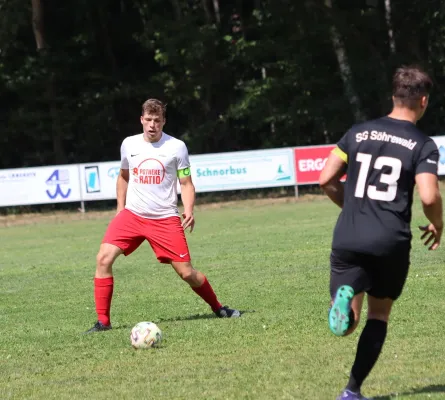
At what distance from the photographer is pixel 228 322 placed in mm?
9055

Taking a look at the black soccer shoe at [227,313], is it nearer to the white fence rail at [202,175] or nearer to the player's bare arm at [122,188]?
the player's bare arm at [122,188]

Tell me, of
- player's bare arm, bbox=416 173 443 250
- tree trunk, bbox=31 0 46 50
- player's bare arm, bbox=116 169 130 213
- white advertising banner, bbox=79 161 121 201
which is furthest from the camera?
tree trunk, bbox=31 0 46 50

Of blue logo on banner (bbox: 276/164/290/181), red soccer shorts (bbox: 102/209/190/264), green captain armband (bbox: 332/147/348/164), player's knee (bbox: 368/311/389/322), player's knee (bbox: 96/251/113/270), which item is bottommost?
blue logo on banner (bbox: 276/164/290/181)

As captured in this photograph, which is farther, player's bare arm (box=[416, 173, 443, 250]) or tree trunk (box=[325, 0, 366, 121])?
tree trunk (box=[325, 0, 366, 121])

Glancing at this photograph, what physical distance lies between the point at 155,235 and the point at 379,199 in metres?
3.87

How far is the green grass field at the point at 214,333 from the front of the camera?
648cm

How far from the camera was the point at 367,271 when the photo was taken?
Result: 18.3 ft

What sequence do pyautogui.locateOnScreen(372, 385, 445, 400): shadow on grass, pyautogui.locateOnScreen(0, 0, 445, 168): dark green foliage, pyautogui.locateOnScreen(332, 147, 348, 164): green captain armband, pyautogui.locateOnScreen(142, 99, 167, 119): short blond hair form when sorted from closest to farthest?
pyautogui.locateOnScreen(332, 147, 348, 164): green captain armband, pyautogui.locateOnScreen(372, 385, 445, 400): shadow on grass, pyautogui.locateOnScreen(142, 99, 167, 119): short blond hair, pyautogui.locateOnScreen(0, 0, 445, 168): dark green foliage

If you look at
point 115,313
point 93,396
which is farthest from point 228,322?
point 93,396

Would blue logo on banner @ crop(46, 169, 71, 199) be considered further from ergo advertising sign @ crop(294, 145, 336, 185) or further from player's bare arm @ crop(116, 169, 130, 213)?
player's bare arm @ crop(116, 169, 130, 213)

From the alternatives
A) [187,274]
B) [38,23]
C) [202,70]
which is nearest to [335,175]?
[187,274]

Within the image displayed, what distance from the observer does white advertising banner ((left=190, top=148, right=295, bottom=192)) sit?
92.7 feet

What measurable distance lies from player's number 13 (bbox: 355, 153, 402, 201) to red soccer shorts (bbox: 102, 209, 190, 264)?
3.75 metres

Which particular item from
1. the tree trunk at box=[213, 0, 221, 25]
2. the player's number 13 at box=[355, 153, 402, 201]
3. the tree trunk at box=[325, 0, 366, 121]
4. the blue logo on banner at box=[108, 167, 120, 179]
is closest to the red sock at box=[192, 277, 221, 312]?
the player's number 13 at box=[355, 153, 402, 201]
